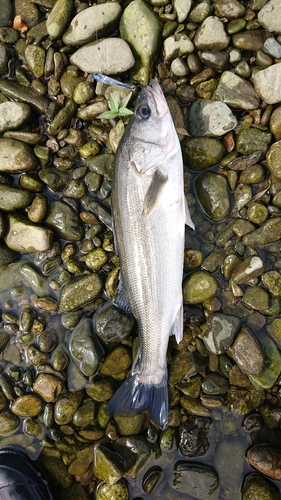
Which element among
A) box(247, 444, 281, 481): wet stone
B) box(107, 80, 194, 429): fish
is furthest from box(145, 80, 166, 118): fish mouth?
box(247, 444, 281, 481): wet stone

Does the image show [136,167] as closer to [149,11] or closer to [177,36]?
[177,36]

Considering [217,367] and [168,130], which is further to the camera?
[217,367]

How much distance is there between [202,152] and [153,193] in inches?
33.5

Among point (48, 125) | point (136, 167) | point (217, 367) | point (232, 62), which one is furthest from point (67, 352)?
point (232, 62)

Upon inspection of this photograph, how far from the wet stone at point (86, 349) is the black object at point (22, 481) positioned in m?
1.21

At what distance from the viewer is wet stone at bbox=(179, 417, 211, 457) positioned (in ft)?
11.5

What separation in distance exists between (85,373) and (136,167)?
92.1 inches

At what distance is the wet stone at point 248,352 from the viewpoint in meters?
3.41

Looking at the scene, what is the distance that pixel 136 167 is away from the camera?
3213 millimetres

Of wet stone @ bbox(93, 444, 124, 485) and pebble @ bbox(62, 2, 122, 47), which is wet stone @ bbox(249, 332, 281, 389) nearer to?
wet stone @ bbox(93, 444, 124, 485)

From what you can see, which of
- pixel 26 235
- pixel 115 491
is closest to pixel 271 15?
pixel 26 235

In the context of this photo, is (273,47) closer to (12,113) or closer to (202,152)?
(202,152)

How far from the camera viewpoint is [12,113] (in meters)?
3.74

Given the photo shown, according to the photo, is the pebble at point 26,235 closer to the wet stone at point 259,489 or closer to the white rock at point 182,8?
the white rock at point 182,8
